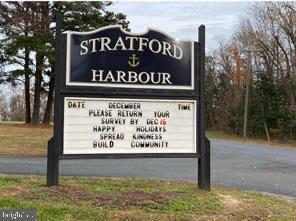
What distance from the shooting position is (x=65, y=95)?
788 cm

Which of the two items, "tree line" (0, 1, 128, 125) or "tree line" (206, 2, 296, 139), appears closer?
"tree line" (0, 1, 128, 125)

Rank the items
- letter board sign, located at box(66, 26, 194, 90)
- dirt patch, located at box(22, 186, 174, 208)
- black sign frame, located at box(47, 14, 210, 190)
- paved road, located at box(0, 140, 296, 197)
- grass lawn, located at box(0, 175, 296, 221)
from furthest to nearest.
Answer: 1. paved road, located at box(0, 140, 296, 197)
2. letter board sign, located at box(66, 26, 194, 90)
3. black sign frame, located at box(47, 14, 210, 190)
4. dirt patch, located at box(22, 186, 174, 208)
5. grass lawn, located at box(0, 175, 296, 221)

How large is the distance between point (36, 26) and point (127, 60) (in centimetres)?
3302

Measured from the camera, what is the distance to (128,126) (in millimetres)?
8148

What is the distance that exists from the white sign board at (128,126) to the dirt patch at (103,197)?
664 mm

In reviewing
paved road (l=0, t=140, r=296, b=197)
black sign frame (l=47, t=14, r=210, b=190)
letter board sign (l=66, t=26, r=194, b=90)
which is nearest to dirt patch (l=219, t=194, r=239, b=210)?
black sign frame (l=47, t=14, r=210, b=190)

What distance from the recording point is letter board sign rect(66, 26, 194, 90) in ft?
26.2

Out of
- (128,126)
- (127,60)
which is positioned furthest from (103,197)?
(127,60)

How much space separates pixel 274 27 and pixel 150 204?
49.8m

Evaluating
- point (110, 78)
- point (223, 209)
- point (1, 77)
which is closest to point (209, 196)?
point (223, 209)

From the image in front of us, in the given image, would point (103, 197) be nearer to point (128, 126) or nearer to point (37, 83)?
point (128, 126)

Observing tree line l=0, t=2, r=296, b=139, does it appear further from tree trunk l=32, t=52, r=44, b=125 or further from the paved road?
the paved road

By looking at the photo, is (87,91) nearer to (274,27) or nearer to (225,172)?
(225,172)

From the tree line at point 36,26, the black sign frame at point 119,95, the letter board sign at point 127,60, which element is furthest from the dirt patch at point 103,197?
the tree line at point 36,26
